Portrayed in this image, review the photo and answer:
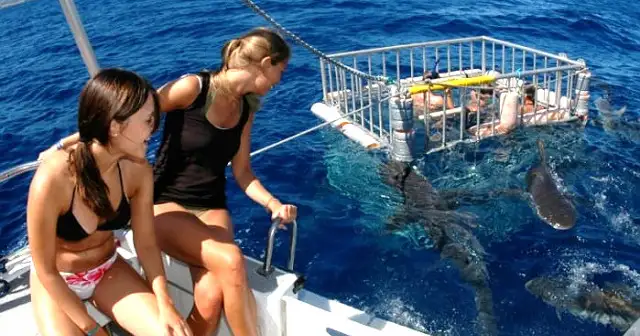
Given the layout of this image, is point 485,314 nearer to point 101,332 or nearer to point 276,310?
point 276,310

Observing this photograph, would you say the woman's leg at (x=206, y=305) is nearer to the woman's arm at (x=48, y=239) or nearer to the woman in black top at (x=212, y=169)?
the woman in black top at (x=212, y=169)

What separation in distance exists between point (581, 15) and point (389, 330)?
727 inches

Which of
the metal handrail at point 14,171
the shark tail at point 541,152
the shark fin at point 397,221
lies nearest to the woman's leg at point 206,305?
the metal handrail at point 14,171

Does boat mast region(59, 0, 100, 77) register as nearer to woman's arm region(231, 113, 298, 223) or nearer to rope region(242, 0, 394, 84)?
woman's arm region(231, 113, 298, 223)

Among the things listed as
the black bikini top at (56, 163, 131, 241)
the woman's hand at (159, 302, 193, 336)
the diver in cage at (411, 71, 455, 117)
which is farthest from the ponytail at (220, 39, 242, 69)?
the diver in cage at (411, 71, 455, 117)

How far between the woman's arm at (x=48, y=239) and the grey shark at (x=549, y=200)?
5925mm

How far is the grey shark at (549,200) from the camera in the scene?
24.7ft

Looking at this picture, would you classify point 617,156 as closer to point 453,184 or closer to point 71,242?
point 453,184

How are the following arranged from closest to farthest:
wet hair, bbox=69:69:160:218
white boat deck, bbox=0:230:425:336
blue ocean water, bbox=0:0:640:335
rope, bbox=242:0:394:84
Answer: wet hair, bbox=69:69:160:218 → white boat deck, bbox=0:230:425:336 → rope, bbox=242:0:394:84 → blue ocean water, bbox=0:0:640:335

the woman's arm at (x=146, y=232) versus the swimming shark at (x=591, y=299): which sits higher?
the woman's arm at (x=146, y=232)

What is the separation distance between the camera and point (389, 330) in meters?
3.27

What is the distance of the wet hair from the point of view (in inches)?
120

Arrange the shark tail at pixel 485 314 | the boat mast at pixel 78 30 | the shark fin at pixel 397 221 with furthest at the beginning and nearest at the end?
1. the shark fin at pixel 397 221
2. the shark tail at pixel 485 314
3. the boat mast at pixel 78 30

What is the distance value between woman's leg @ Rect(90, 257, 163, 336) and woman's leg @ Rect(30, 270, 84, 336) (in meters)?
0.22
